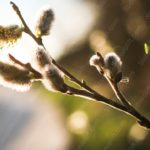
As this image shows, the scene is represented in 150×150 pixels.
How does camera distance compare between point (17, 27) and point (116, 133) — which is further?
point (116, 133)

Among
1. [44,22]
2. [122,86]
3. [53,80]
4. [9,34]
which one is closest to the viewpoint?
[53,80]

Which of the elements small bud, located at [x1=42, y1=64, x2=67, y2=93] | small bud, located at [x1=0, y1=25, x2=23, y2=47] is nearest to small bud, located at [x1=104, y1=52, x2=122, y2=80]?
small bud, located at [x1=42, y1=64, x2=67, y2=93]

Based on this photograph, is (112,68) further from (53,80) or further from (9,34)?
(9,34)

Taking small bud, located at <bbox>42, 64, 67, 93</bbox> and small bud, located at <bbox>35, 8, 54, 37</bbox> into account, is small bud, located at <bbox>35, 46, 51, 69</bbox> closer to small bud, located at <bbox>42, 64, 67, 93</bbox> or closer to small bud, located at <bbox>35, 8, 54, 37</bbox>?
small bud, located at <bbox>42, 64, 67, 93</bbox>

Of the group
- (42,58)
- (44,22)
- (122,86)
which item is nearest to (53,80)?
(42,58)

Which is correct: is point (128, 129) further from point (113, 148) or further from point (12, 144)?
point (12, 144)

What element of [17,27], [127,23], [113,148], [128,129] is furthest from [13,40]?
[127,23]
